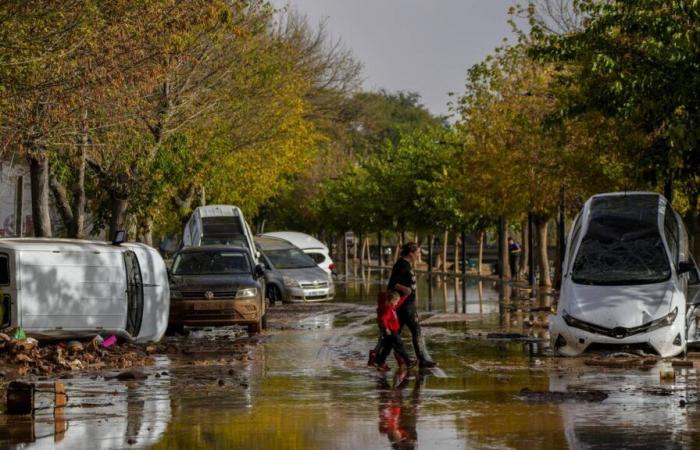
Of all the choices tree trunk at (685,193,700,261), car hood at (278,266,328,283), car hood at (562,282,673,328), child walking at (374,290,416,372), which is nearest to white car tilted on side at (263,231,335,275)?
car hood at (278,266,328,283)

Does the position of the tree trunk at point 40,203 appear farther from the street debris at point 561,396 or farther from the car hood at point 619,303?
the street debris at point 561,396

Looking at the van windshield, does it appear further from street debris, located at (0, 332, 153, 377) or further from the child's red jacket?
the child's red jacket

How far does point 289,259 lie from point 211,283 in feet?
48.1

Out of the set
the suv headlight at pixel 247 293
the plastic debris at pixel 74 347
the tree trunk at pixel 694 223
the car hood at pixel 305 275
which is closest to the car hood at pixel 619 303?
the plastic debris at pixel 74 347

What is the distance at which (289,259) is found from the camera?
42.5 meters

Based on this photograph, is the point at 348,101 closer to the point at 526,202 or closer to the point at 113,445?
the point at 526,202

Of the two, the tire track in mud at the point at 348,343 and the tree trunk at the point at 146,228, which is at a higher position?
the tree trunk at the point at 146,228

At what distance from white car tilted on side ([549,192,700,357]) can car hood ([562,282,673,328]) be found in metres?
0.01

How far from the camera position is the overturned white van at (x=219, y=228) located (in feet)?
131

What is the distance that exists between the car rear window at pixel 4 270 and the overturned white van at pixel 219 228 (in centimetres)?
1841

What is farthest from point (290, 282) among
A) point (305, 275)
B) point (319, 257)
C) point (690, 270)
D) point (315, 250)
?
point (690, 270)

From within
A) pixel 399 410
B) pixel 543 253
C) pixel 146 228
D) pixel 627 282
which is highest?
pixel 146 228

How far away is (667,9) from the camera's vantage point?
88.5 ft

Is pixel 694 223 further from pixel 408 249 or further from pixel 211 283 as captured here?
pixel 408 249
